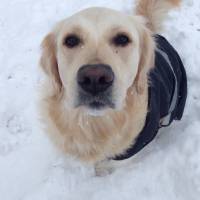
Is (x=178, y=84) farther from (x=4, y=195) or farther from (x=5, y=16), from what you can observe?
(x=5, y=16)

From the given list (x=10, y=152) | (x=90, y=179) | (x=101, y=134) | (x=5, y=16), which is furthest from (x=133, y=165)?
(x=5, y=16)

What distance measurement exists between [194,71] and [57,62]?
1789 millimetres

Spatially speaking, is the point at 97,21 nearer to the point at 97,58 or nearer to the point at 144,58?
the point at 97,58

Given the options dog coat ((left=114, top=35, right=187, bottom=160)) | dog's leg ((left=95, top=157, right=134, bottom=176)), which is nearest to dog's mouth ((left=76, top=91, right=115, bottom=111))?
dog coat ((left=114, top=35, right=187, bottom=160))

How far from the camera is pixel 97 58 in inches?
101

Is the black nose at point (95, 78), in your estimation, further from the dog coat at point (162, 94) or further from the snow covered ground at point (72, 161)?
the snow covered ground at point (72, 161)

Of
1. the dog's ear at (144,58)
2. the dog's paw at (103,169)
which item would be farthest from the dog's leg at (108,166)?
the dog's ear at (144,58)

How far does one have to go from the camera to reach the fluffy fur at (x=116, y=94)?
2730 millimetres

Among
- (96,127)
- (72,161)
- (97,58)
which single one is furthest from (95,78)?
(72,161)

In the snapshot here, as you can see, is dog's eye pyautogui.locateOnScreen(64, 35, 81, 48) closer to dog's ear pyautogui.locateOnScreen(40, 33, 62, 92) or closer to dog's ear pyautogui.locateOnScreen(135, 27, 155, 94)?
dog's ear pyautogui.locateOnScreen(40, 33, 62, 92)

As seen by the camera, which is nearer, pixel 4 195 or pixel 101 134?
pixel 101 134

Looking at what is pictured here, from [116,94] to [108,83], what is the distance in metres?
0.13

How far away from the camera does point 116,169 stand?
12.6 feet

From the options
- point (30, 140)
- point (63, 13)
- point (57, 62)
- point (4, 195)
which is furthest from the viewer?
point (63, 13)
